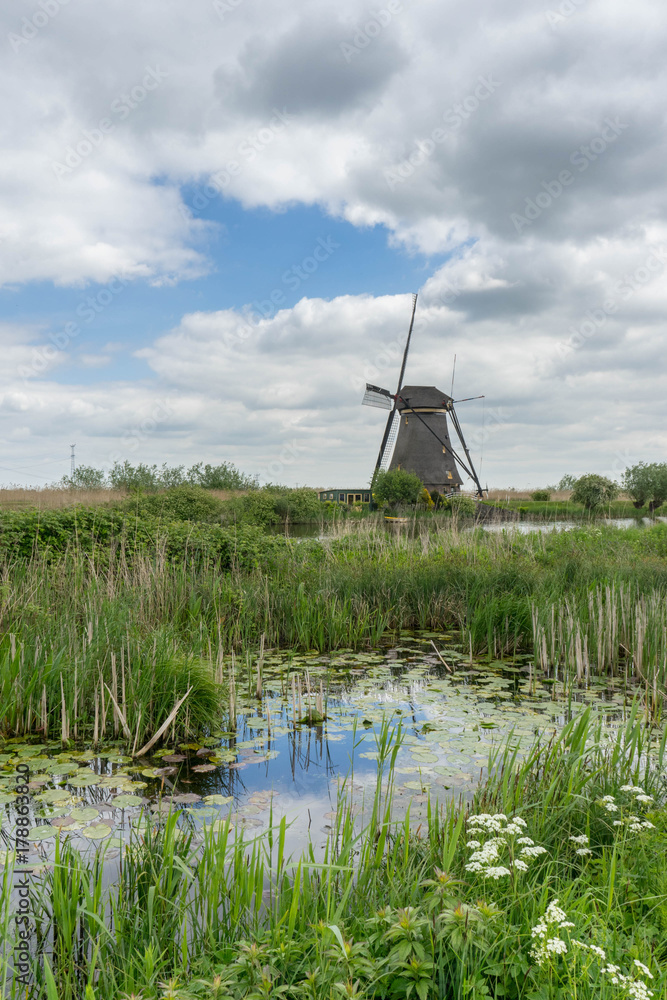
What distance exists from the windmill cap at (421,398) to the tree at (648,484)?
1249cm

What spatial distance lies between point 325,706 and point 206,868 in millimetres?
2625

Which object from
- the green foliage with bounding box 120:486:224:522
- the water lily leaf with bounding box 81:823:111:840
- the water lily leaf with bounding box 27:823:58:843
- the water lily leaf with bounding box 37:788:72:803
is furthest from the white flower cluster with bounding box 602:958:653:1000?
the green foliage with bounding box 120:486:224:522

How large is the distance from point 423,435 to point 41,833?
27.4 meters

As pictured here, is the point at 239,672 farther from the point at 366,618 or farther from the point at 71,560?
the point at 71,560

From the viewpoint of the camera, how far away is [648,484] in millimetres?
34812

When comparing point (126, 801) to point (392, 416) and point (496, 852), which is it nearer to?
point (496, 852)

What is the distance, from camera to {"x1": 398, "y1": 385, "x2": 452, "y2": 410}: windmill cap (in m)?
29.6

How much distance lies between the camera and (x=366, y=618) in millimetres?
6828

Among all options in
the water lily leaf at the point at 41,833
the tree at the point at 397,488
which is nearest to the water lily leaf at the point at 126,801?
the water lily leaf at the point at 41,833

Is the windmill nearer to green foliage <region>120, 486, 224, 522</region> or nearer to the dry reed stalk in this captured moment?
A: green foliage <region>120, 486, 224, 522</region>

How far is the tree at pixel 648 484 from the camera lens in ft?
113

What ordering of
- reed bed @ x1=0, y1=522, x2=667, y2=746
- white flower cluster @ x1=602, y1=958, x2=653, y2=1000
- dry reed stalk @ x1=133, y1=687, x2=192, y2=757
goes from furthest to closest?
1. reed bed @ x1=0, y1=522, x2=667, y2=746
2. dry reed stalk @ x1=133, y1=687, x2=192, y2=757
3. white flower cluster @ x1=602, y1=958, x2=653, y2=1000

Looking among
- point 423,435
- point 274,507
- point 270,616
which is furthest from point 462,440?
point 270,616

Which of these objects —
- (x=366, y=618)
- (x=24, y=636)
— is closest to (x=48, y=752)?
(x=24, y=636)
